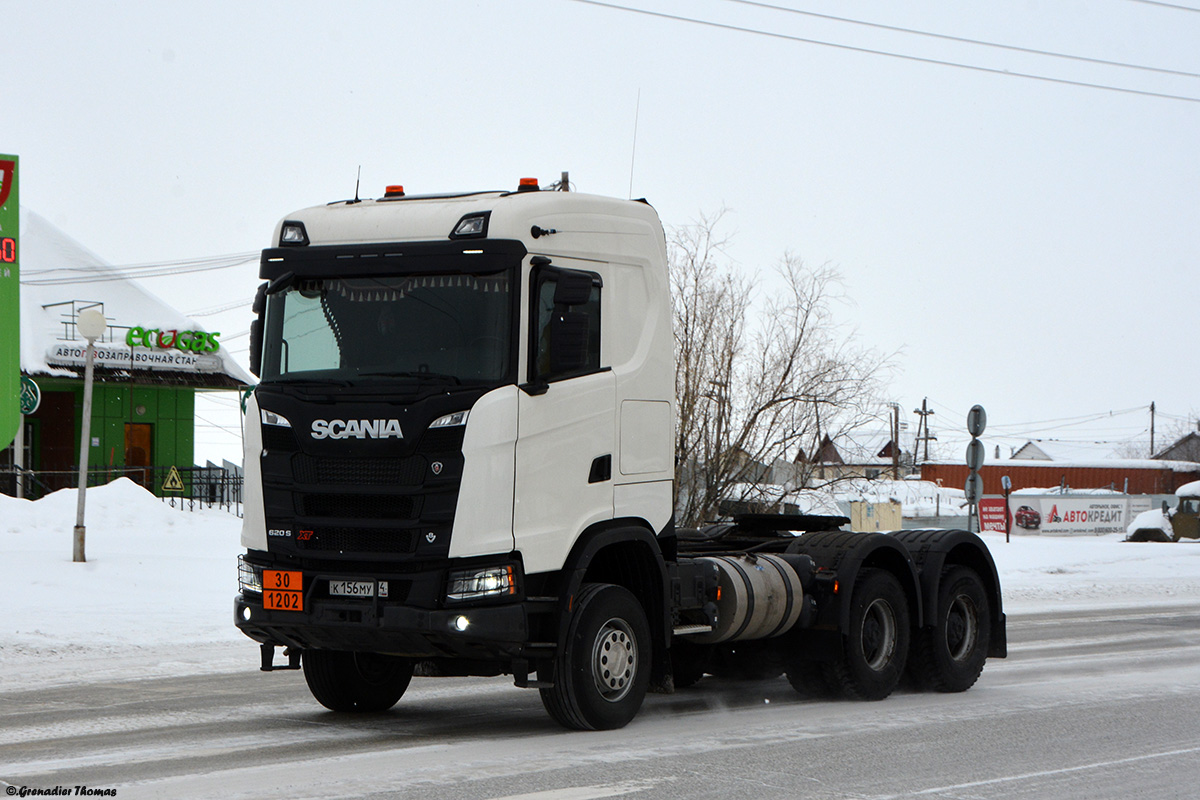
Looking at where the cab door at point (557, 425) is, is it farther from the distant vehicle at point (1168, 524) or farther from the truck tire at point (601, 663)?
the distant vehicle at point (1168, 524)

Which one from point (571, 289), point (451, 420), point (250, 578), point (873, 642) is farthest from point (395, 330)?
point (873, 642)

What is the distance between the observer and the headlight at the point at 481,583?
775 centimetres


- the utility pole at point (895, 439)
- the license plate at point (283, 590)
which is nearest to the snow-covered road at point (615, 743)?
the license plate at point (283, 590)

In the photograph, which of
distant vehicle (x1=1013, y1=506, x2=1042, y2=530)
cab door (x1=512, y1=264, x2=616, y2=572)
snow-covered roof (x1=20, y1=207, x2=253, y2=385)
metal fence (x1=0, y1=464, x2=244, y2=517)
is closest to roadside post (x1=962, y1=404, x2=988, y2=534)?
cab door (x1=512, y1=264, x2=616, y2=572)

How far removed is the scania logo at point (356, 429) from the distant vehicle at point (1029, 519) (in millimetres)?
48981

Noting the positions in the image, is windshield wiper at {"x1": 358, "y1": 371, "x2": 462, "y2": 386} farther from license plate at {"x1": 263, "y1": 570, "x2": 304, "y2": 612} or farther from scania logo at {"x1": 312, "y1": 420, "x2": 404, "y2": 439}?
license plate at {"x1": 263, "y1": 570, "x2": 304, "y2": 612}

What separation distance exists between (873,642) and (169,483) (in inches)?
1180

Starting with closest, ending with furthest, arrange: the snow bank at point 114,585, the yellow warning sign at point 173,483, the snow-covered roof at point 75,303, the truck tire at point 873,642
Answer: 1. the truck tire at point 873,642
2. the snow bank at point 114,585
3. the yellow warning sign at point 173,483
4. the snow-covered roof at point 75,303

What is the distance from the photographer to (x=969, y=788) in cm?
685

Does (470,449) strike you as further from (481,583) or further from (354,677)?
(354,677)

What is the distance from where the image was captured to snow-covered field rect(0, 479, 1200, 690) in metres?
12.9

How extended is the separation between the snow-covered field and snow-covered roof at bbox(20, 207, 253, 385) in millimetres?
7326

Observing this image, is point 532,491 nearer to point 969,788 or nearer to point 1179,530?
point 969,788

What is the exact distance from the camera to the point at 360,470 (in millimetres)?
7875
